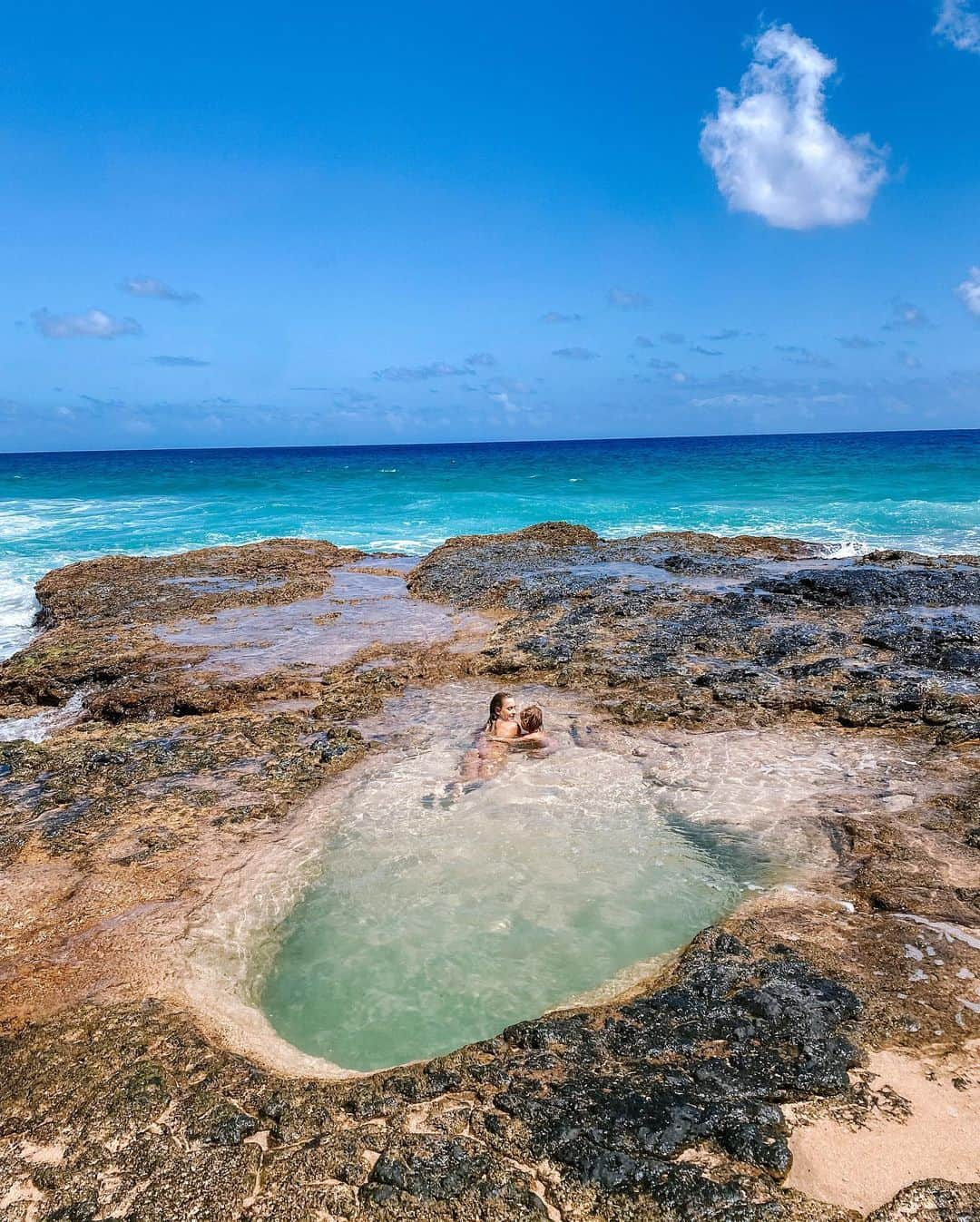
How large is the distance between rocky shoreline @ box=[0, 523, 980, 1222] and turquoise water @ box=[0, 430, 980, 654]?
748 cm

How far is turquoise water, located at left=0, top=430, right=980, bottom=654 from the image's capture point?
24312 mm

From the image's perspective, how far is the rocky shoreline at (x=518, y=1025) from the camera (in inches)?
115

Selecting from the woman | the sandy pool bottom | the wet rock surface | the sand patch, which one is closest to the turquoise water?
the wet rock surface

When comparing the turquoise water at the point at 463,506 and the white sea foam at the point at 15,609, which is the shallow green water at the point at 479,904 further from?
the turquoise water at the point at 463,506

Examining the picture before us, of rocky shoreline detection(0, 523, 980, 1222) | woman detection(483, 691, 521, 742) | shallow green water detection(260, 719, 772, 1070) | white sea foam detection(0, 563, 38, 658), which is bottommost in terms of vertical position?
white sea foam detection(0, 563, 38, 658)

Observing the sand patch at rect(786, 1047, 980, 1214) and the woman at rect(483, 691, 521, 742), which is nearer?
the sand patch at rect(786, 1047, 980, 1214)

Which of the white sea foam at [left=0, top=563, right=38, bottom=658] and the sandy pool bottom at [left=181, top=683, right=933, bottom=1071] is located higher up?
the sandy pool bottom at [left=181, top=683, right=933, bottom=1071]

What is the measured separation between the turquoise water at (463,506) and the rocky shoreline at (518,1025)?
7.48m

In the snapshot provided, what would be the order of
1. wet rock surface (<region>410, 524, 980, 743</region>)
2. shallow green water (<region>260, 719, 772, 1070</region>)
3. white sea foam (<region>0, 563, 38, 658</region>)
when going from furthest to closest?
white sea foam (<region>0, 563, 38, 658</region>), wet rock surface (<region>410, 524, 980, 743</region>), shallow green water (<region>260, 719, 772, 1070</region>)

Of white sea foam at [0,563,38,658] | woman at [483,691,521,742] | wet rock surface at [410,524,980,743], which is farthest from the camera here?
white sea foam at [0,563,38,658]

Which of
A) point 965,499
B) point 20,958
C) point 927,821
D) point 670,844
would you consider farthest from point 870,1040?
point 965,499

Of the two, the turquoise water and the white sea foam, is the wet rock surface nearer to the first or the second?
the white sea foam

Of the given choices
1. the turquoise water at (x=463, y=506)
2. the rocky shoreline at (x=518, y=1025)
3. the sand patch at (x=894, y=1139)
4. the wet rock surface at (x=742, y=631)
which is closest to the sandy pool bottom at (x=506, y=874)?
the rocky shoreline at (x=518, y=1025)

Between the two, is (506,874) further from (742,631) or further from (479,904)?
(742,631)
